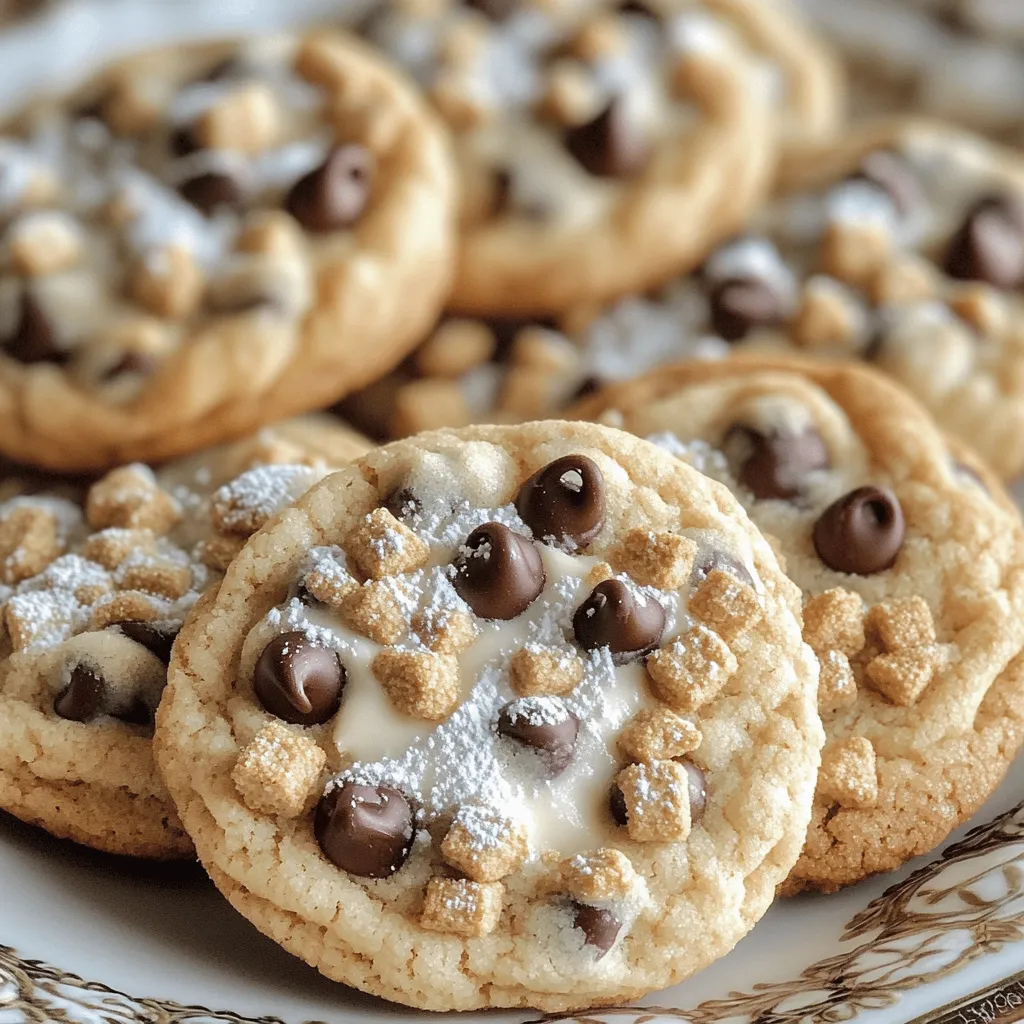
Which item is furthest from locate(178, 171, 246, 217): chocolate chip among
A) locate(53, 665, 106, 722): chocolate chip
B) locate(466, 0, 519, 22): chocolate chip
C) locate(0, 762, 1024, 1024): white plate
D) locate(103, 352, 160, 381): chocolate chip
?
locate(0, 762, 1024, 1024): white plate

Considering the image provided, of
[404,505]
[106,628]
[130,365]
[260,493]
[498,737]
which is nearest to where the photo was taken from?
[498,737]

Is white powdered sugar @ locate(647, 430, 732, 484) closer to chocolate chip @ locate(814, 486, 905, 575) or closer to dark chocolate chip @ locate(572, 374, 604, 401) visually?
chocolate chip @ locate(814, 486, 905, 575)

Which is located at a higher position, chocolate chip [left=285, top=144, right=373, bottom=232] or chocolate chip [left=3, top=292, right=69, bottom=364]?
chocolate chip [left=285, top=144, right=373, bottom=232]

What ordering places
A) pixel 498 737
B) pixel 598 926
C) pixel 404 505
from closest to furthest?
1. pixel 598 926
2. pixel 498 737
3. pixel 404 505

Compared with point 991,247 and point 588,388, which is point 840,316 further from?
point 588,388

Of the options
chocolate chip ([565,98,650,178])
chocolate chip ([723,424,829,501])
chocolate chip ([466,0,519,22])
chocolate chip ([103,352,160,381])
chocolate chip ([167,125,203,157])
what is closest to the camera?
chocolate chip ([723,424,829,501])

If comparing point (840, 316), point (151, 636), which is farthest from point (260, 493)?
point (840, 316)
